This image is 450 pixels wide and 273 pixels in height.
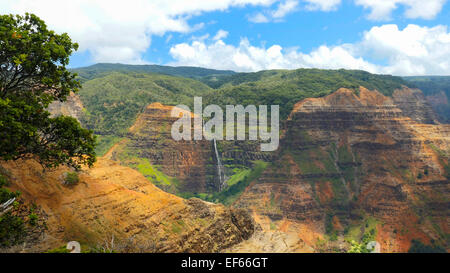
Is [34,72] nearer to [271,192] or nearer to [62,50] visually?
[62,50]

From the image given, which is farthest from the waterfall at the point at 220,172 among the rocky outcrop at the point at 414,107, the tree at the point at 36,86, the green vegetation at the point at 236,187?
the rocky outcrop at the point at 414,107

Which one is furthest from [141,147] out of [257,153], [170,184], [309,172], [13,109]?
[13,109]

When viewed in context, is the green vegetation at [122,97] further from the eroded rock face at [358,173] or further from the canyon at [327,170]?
the eroded rock face at [358,173]

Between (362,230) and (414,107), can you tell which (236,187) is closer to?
(362,230)

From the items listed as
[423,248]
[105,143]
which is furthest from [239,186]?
[423,248]

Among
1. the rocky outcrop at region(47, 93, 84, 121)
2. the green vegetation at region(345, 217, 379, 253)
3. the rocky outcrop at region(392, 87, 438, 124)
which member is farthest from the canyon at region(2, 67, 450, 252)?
the rocky outcrop at region(392, 87, 438, 124)
